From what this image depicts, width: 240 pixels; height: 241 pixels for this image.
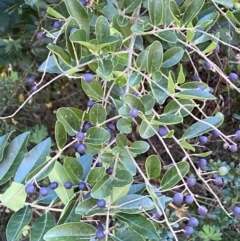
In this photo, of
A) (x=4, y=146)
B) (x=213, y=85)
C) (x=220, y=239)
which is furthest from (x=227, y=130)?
(x=4, y=146)

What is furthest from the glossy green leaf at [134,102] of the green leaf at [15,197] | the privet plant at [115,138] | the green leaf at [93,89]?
the green leaf at [15,197]

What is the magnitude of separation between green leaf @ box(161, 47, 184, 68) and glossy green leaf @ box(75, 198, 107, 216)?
248mm

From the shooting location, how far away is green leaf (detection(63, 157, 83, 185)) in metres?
0.66

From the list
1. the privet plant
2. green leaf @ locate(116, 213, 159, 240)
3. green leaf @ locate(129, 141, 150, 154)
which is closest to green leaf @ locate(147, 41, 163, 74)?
the privet plant

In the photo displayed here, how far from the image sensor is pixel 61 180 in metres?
0.71

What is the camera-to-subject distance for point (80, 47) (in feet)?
2.14

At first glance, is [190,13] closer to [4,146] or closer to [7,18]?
[4,146]

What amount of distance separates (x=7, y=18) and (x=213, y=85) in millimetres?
488

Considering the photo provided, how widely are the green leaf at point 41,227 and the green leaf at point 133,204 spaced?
11 cm

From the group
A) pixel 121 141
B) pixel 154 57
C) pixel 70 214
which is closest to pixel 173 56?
pixel 154 57

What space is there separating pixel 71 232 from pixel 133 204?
0.09 meters

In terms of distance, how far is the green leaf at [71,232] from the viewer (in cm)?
62

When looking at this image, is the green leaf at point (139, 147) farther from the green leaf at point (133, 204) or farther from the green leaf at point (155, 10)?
the green leaf at point (155, 10)

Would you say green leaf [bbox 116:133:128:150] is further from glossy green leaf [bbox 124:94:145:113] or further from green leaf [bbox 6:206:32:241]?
green leaf [bbox 6:206:32:241]
